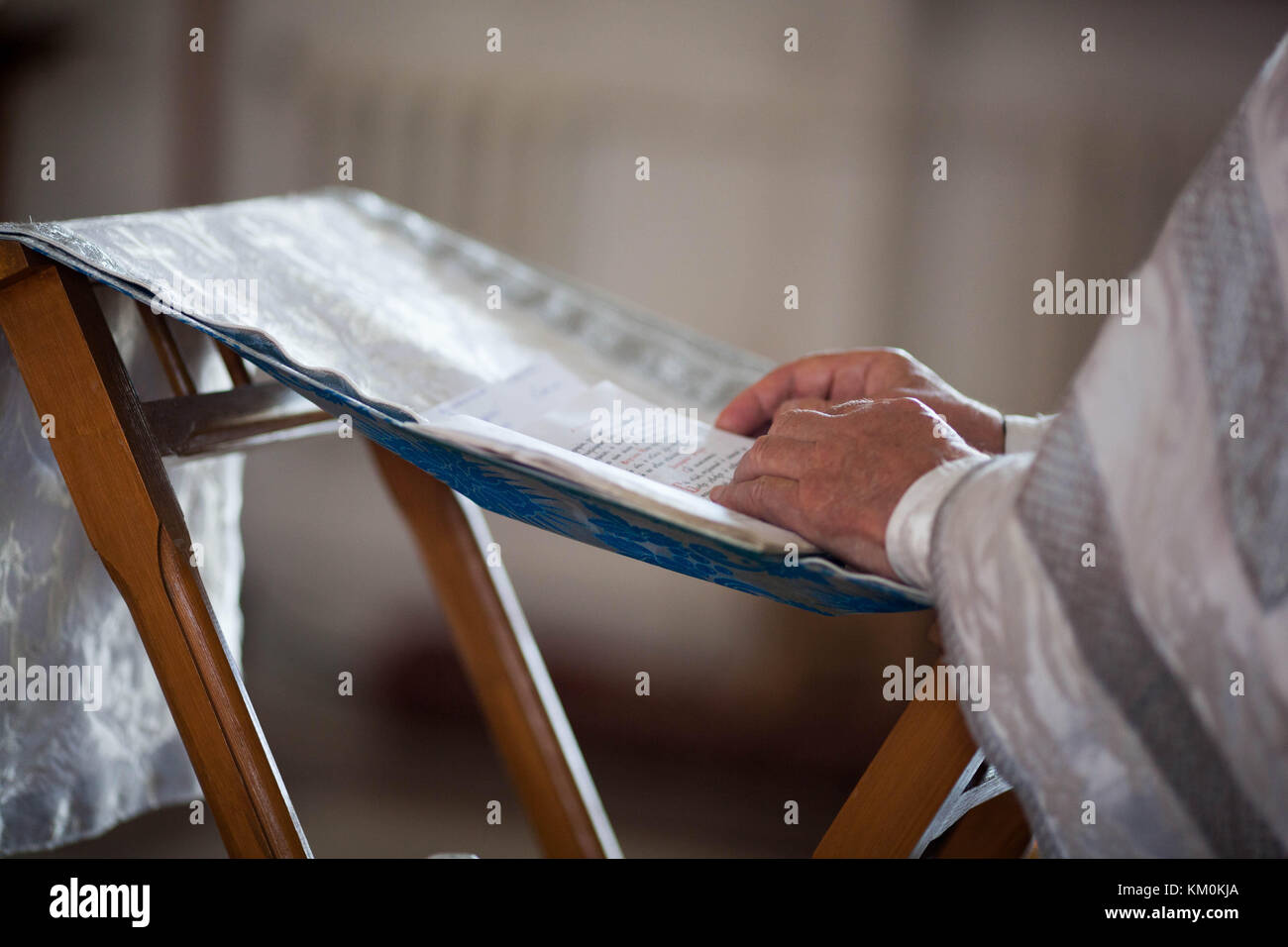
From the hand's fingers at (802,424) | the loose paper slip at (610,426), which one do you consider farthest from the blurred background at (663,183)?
the hand's fingers at (802,424)

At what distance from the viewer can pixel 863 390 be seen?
756mm

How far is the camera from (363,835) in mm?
1528

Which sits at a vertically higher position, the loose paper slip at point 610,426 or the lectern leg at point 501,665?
the loose paper slip at point 610,426

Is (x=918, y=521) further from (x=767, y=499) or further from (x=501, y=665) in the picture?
(x=501, y=665)

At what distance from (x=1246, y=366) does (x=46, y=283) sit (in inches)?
24.7

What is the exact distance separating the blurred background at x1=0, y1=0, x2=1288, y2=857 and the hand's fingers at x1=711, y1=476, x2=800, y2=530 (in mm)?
1308

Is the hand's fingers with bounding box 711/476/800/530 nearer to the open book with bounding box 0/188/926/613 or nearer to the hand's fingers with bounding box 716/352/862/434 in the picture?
the open book with bounding box 0/188/926/613

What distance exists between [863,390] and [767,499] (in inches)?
8.8

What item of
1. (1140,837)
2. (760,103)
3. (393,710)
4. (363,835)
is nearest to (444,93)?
(760,103)

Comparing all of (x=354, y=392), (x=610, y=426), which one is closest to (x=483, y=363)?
(x=610, y=426)

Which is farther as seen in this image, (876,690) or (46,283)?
(876,690)

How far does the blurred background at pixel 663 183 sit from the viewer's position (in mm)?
1854

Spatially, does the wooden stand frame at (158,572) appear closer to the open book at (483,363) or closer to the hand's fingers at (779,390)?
the open book at (483,363)
